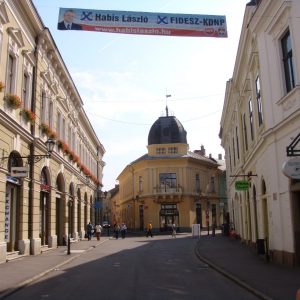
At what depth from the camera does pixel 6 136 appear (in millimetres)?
18109

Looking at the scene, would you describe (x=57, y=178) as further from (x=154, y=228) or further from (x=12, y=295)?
(x=154, y=228)

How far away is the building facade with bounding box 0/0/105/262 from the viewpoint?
1828 centimetres

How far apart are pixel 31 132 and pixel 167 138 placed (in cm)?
4254

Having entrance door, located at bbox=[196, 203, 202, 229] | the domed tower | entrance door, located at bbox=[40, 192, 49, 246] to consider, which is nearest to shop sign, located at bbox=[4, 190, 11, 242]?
entrance door, located at bbox=[40, 192, 49, 246]

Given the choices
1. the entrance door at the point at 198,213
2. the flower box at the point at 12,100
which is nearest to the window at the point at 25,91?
the flower box at the point at 12,100

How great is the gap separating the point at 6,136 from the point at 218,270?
30.7 ft

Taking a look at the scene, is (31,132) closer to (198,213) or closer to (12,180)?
(12,180)

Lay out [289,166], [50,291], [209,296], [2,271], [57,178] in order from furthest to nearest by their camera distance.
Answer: [57,178], [2,271], [50,291], [209,296], [289,166]

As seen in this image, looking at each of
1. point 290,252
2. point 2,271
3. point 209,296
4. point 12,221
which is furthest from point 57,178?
point 209,296

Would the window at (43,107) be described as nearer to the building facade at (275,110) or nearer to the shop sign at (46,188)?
the shop sign at (46,188)

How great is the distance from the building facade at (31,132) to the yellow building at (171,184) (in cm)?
2745

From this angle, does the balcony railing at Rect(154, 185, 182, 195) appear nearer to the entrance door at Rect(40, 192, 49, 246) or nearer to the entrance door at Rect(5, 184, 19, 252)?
the entrance door at Rect(40, 192, 49, 246)

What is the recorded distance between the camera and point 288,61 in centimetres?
1584

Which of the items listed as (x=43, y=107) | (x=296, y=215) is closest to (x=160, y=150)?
(x=43, y=107)
